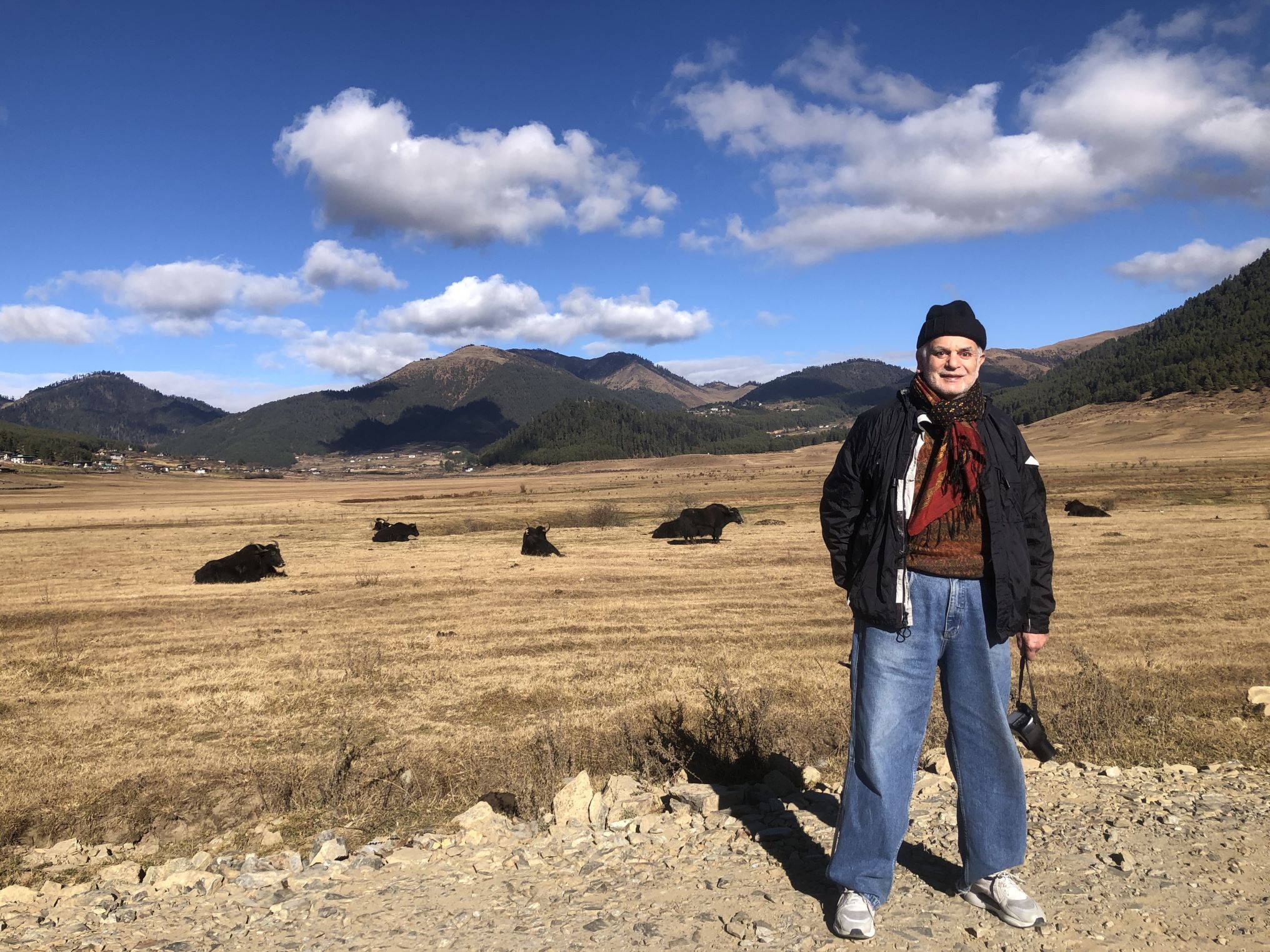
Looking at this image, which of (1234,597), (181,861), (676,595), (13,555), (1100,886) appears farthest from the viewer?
(13,555)

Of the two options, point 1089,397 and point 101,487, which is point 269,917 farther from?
point 1089,397

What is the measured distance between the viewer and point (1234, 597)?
12312mm

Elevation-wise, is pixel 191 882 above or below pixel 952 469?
below

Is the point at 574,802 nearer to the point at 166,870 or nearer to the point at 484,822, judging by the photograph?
the point at 484,822

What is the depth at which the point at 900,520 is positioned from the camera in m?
3.38

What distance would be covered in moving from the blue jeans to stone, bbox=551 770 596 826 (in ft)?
6.44

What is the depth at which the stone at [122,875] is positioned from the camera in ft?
14.6

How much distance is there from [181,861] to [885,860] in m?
4.03

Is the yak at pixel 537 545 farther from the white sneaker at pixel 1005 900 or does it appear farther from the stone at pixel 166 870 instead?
the white sneaker at pixel 1005 900

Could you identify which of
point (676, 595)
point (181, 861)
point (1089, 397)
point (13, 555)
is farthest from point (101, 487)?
point (1089, 397)

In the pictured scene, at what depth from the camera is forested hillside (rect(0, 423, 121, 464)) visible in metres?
135

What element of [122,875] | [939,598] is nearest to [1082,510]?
[939,598]

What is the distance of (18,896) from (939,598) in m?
5.04

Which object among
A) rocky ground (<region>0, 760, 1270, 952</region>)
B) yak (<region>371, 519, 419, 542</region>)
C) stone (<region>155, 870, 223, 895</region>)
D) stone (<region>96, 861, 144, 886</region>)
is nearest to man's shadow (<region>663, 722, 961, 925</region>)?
rocky ground (<region>0, 760, 1270, 952</region>)
